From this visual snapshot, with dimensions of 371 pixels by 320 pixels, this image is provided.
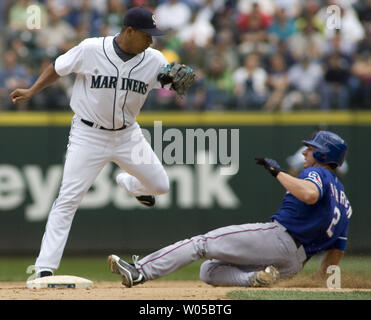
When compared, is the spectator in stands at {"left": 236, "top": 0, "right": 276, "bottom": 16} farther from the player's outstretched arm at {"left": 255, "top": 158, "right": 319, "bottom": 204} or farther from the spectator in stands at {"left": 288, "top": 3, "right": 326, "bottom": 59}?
the player's outstretched arm at {"left": 255, "top": 158, "right": 319, "bottom": 204}

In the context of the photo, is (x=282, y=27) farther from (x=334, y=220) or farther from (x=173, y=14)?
(x=334, y=220)

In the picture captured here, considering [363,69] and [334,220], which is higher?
[363,69]

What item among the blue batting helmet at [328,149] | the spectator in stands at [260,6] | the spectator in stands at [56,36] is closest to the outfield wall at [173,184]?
the spectator in stands at [56,36]

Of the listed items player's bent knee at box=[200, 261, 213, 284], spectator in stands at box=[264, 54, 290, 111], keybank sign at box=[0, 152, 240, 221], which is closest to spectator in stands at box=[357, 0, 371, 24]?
spectator in stands at box=[264, 54, 290, 111]

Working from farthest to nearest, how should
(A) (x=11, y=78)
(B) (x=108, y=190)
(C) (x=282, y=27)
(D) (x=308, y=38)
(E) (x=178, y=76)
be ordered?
(C) (x=282, y=27), (D) (x=308, y=38), (A) (x=11, y=78), (B) (x=108, y=190), (E) (x=178, y=76)

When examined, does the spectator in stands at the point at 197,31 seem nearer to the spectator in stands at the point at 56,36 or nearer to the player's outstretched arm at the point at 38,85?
the spectator in stands at the point at 56,36

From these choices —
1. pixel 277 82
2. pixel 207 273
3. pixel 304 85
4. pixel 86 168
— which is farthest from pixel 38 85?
pixel 304 85

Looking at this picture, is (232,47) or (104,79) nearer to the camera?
(104,79)
